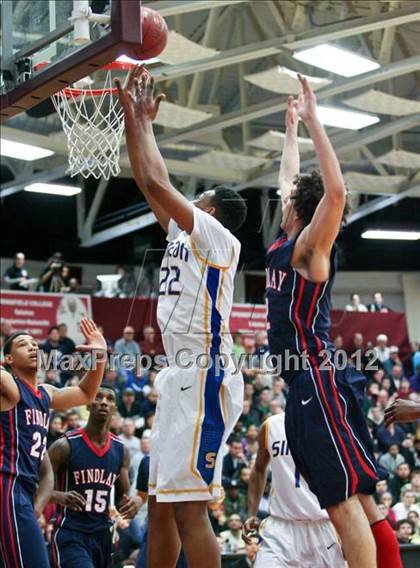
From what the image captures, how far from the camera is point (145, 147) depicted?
520 centimetres

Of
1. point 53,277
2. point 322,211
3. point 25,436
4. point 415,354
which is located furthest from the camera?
point 415,354

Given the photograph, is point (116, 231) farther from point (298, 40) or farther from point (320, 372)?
point (320, 372)

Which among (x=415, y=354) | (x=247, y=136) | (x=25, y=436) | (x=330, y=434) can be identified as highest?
(x=247, y=136)

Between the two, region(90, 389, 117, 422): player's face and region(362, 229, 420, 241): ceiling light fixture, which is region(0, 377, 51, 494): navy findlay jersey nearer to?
region(90, 389, 117, 422): player's face

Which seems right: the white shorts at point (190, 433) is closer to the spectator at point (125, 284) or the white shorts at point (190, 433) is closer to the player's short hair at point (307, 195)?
the player's short hair at point (307, 195)

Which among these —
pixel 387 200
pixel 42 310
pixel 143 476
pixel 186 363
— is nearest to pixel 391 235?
pixel 387 200

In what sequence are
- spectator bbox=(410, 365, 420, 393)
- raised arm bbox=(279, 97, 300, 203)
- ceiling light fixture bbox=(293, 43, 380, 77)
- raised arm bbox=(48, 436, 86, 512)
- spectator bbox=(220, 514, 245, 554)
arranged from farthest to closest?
spectator bbox=(410, 365, 420, 393) < ceiling light fixture bbox=(293, 43, 380, 77) < spectator bbox=(220, 514, 245, 554) < raised arm bbox=(48, 436, 86, 512) < raised arm bbox=(279, 97, 300, 203)

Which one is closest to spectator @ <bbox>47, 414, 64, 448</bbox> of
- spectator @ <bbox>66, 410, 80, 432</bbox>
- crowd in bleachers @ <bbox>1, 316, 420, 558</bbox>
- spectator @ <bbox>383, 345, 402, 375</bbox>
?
crowd in bleachers @ <bbox>1, 316, 420, 558</bbox>

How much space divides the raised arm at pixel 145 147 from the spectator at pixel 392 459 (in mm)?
11247

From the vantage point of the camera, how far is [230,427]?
17.6ft

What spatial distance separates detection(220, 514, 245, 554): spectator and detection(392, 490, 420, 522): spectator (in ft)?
8.53

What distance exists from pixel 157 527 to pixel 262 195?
18240 mm

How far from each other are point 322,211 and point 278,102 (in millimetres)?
12887

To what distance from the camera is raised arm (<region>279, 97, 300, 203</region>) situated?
5738mm
